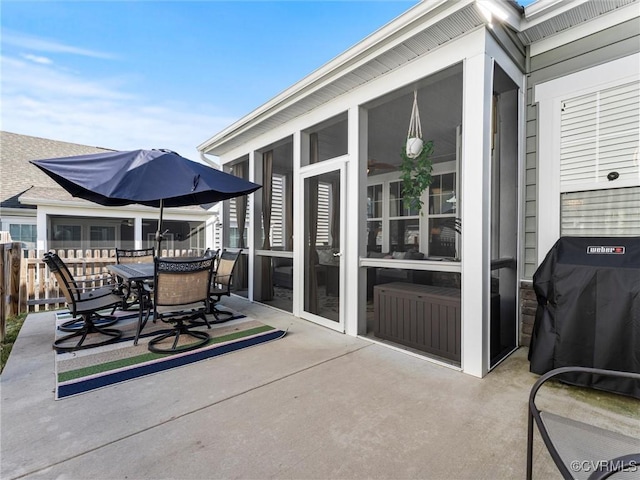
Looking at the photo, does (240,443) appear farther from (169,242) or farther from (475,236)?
(169,242)

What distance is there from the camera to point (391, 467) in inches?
60.6

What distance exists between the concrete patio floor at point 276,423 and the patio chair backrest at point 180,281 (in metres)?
0.72

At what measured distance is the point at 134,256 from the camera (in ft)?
16.7

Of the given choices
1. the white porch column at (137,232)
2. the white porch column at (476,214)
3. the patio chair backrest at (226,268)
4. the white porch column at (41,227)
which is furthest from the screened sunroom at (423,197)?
the white porch column at (41,227)

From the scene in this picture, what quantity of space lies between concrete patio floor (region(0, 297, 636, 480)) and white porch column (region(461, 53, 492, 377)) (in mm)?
293

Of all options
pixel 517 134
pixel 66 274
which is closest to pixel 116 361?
pixel 66 274

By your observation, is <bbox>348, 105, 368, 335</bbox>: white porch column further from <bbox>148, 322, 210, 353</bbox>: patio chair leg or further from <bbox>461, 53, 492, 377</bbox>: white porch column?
<bbox>148, 322, 210, 353</bbox>: patio chair leg

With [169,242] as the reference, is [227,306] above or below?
below

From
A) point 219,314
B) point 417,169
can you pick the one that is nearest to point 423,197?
point 417,169

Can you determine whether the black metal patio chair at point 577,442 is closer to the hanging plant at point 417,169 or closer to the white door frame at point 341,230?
the white door frame at point 341,230

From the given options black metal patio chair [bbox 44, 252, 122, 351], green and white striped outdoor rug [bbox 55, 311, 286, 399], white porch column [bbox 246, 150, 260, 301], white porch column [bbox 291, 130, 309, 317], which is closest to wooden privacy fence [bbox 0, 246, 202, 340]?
black metal patio chair [bbox 44, 252, 122, 351]

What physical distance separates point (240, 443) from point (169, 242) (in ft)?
44.2

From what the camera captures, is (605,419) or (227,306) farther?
(227,306)

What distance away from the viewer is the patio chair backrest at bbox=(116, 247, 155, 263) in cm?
496
